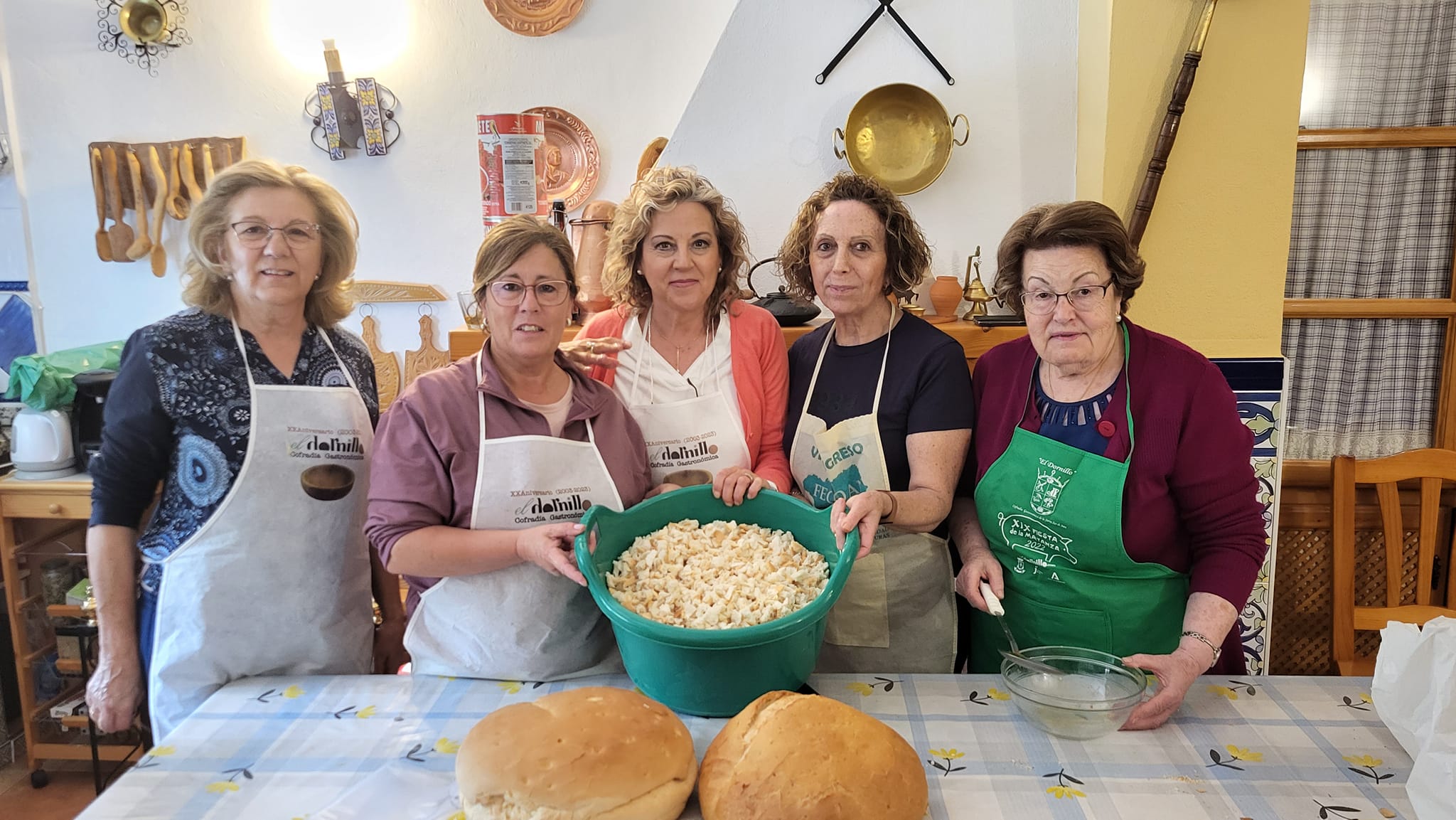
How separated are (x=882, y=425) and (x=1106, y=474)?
1.53 ft

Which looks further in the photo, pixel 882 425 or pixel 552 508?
pixel 882 425

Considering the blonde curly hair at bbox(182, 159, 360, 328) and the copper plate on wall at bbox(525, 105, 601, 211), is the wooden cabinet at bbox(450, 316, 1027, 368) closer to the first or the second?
Answer: the blonde curly hair at bbox(182, 159, 360, 328)

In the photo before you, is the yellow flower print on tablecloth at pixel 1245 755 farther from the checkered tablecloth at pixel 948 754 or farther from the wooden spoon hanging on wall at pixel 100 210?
the wooden spoon hanging on wall at pixel 100 210

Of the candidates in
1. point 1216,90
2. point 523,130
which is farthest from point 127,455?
point 1216,90

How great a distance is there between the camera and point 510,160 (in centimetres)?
200

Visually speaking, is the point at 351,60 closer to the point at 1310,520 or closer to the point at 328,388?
the point at 328,388

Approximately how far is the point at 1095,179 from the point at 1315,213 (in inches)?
35.9

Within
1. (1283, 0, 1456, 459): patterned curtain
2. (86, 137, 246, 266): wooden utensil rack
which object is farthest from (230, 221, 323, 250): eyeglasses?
(1283, 0, 1456, 459): patterned curtain

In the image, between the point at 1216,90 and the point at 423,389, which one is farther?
the point at 1216,90

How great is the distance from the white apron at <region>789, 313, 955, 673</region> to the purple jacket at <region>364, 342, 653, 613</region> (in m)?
0.64

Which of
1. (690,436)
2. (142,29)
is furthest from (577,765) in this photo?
(142,29)

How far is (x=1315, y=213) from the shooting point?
113 inches

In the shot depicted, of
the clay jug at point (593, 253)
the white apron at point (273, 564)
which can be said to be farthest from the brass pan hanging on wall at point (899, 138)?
the white apron at point (273, 564)

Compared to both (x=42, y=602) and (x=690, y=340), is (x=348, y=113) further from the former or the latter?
(x=690, y=340)
